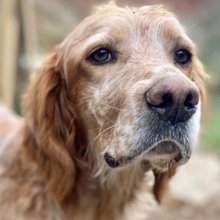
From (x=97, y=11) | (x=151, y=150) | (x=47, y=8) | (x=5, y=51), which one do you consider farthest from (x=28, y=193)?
(x=47, y=8)

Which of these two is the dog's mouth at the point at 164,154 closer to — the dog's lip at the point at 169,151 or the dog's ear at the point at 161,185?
the dog's lip at the point at 169,151

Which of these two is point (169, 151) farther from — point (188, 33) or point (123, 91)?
point (188, 33)

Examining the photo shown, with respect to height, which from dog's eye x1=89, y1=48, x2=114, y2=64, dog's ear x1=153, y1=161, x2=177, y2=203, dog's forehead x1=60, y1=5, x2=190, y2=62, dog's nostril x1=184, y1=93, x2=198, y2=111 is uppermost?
dog's forehead x1=60, y1=5, x2=190, y2=62

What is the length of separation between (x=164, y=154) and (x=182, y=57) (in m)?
0.60

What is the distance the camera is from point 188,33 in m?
6.80

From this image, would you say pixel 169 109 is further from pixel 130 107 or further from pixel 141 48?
pixel 141 48

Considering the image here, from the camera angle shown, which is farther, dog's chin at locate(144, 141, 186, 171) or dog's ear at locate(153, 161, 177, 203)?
dog's ear at locate(153, 161, 177, 203)

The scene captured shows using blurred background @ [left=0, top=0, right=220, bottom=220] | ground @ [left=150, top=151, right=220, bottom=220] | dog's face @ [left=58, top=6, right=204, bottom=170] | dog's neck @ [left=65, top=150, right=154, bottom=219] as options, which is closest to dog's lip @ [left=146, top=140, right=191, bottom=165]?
dog's face @ [left=58, top=6, right=204, bottom=170]

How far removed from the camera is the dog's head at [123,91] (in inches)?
96.1

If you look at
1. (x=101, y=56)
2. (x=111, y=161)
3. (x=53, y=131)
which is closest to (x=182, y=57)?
(x=101, y=56)

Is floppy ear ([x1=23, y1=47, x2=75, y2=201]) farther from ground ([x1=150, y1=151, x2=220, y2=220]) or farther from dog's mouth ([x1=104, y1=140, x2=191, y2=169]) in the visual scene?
ground ([x1=150, y1=151, x2=220, y2=220])

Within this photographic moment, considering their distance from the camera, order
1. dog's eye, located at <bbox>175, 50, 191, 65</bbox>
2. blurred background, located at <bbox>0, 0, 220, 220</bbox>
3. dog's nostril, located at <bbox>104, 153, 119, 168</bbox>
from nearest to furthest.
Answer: dog's nostril, located at <bbox>104, 153, 119, 168</bbox> < dog's eye, located at <bbox>175, 50, 191, 65</bbox> < blurred background, located at <bbox>0, 0, 220, 220</bbox>

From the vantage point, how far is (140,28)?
111 inches

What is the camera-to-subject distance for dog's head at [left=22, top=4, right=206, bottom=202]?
8.01ft
